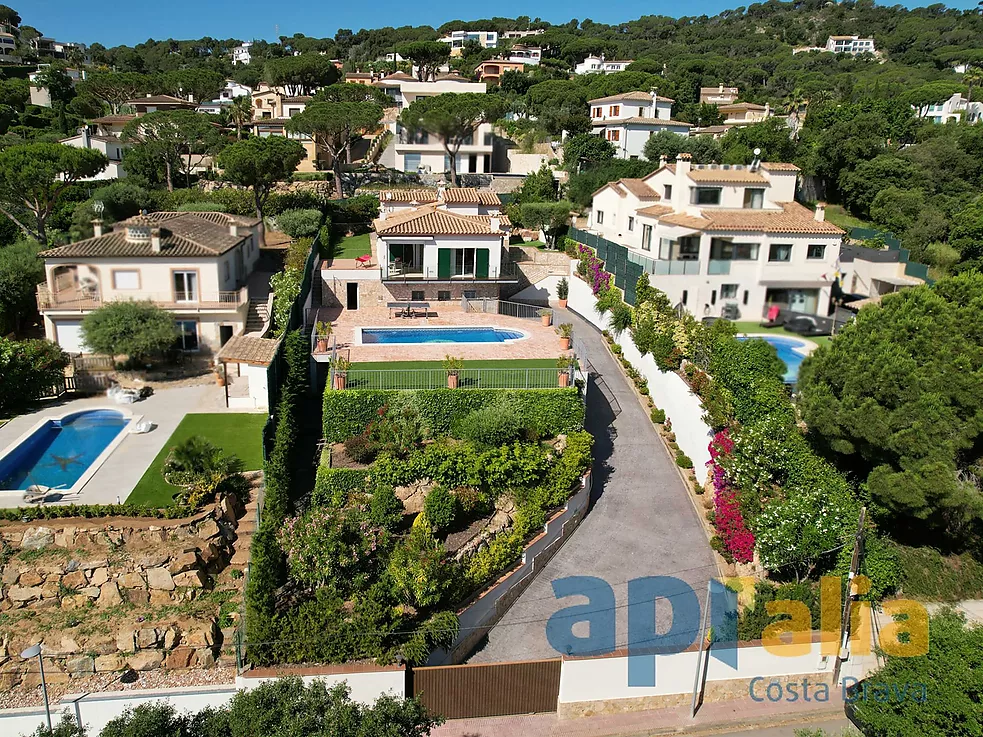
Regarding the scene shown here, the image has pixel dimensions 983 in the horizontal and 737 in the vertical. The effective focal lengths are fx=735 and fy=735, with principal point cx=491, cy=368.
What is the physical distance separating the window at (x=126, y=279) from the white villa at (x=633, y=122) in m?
47.0

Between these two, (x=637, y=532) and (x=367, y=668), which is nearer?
(x=367, y=668)

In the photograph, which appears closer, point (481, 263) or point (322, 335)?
point (322, 335)

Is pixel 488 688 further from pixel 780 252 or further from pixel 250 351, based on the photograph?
pixel 780 252

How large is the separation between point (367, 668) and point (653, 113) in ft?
214

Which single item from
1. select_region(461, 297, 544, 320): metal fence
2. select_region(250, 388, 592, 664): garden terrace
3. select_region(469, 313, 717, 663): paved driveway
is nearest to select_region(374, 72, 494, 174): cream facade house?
select_region(461, 297, 544, 320): metal fence

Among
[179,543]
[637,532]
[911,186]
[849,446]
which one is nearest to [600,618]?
[637,532]

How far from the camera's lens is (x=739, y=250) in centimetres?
3744

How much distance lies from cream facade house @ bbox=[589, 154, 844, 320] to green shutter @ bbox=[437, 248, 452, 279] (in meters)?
9.93

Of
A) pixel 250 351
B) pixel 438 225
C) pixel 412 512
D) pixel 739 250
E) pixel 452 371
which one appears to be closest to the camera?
pixel 412 512

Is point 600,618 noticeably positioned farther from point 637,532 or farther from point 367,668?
point 367,668

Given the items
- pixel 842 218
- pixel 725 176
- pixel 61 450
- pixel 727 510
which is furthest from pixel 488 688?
pixel 842 218

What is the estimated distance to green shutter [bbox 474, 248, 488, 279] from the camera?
36.7 m

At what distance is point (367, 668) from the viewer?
1587 cm

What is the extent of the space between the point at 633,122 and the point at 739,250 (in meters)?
34.2
